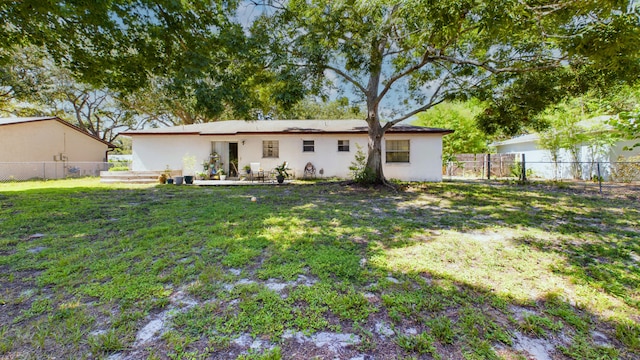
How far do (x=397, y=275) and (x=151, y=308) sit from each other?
237cm

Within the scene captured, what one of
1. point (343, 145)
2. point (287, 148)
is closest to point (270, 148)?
point (287, 148)

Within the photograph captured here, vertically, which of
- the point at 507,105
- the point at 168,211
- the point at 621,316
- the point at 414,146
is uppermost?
the point at 507,105

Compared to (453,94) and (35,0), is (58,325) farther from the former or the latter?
(453,94)

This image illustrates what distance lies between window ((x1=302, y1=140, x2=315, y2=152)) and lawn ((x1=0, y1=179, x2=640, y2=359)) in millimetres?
8695

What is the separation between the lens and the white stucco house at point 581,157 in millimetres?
12367

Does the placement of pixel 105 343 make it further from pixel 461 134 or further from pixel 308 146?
pixel 461 134

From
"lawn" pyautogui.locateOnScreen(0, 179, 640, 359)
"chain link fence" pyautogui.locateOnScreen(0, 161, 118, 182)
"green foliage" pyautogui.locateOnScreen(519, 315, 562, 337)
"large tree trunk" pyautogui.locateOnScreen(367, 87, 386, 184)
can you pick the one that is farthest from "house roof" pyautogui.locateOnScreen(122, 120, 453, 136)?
"green foliage" pyautogui.locateOnScreen(519, 315, 562, 337)

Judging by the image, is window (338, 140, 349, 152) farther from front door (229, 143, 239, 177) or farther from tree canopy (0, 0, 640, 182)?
front door (229, 143, 239, 177)

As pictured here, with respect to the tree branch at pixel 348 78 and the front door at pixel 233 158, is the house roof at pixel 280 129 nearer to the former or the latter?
the front door at pixel 233 158

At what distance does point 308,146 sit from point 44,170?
46.3 feet

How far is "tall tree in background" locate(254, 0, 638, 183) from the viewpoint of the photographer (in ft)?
16.0

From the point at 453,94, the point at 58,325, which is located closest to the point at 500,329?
the point at 58,325

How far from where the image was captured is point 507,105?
10102mm

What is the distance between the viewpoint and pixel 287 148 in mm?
13672
